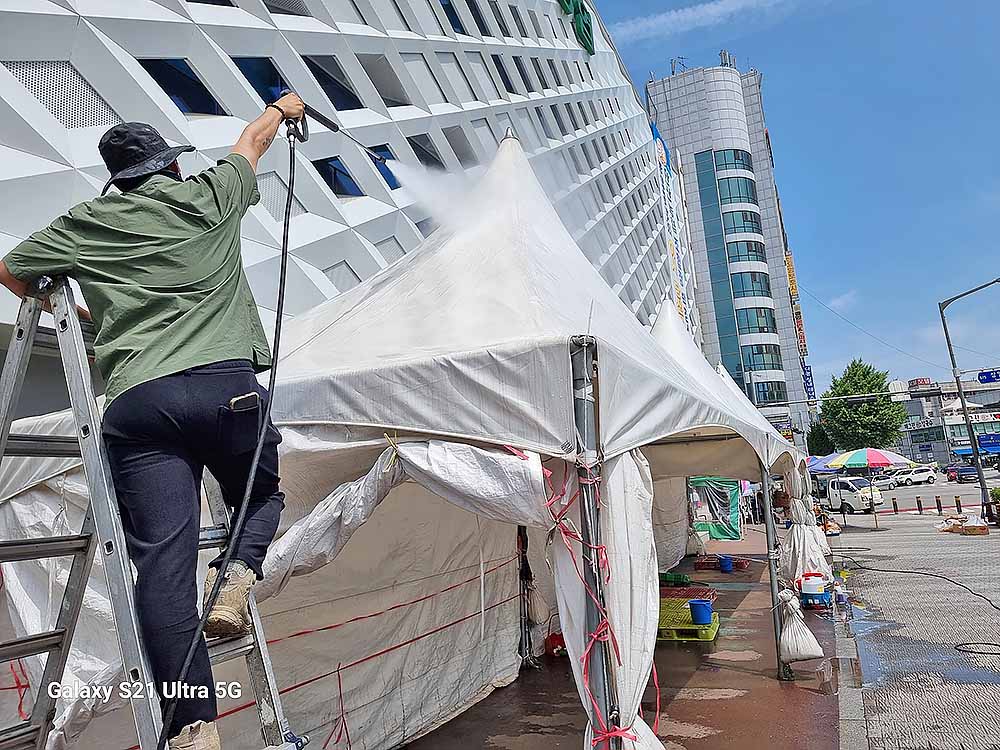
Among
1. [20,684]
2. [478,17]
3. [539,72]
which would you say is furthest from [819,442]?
[20,684]

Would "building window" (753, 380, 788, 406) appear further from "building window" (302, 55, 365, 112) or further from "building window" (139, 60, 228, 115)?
"building window" (139, 60, 228, 115)

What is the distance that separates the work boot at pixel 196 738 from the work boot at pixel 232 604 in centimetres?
24

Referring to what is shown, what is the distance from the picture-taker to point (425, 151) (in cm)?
1653

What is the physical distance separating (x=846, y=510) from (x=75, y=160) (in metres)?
30.2

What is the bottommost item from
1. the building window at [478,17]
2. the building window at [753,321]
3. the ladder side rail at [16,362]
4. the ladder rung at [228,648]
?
the ladder rung at [228,648]

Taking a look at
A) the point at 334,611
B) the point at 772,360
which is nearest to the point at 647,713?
the point at 334,611

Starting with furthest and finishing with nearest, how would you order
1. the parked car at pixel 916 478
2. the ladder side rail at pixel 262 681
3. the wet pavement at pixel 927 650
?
the parked car at pixel 916 478
the wet pavement at pixel 927 650
the ladder side rail at pixel 262 681

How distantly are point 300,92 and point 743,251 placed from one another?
176 feet

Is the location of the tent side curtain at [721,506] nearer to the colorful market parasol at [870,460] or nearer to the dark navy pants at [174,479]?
the colorful market parasol at [870,460]

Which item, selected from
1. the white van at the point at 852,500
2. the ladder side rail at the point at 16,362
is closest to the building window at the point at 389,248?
the ladder side rail at the point at 16,362

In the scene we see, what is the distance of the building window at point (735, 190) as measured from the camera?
198ft

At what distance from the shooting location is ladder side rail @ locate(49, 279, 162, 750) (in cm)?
162

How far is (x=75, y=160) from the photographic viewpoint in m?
7.72

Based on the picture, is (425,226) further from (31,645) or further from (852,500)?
(852,500)
